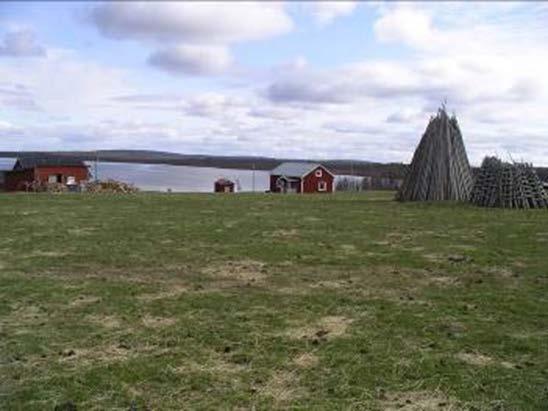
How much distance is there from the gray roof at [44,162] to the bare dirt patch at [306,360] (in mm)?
55473

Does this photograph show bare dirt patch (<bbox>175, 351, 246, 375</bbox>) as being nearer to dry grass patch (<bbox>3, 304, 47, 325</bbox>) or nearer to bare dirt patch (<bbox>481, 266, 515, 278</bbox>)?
→ dry grass patch (<bbox>3, 304, 47, 325</bbox>)

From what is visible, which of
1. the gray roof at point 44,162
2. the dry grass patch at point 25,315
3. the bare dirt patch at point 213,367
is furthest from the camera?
the gray roof at point 44,162

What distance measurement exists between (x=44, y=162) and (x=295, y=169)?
19611mm

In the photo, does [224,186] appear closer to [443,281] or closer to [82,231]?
[82,231]

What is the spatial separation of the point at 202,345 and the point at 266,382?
1319mm

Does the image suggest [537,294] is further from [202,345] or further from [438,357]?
[202,345]

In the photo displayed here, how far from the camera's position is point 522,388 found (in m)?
6.29

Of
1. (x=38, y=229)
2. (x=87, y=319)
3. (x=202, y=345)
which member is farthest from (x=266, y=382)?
(x=38, y=229)

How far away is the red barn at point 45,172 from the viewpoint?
5925 centimetres

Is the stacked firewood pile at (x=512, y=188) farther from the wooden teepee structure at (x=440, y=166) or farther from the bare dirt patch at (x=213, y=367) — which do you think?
the bare dirt patch at (x=213, y=367)

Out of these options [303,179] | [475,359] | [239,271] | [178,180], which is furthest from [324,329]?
[178,180]

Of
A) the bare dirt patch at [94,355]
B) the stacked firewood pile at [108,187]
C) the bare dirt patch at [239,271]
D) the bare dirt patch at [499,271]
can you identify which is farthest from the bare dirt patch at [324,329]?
the stacked firewood pile at [108,187]

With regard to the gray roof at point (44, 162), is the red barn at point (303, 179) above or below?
below

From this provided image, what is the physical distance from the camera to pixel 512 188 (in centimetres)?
2795
